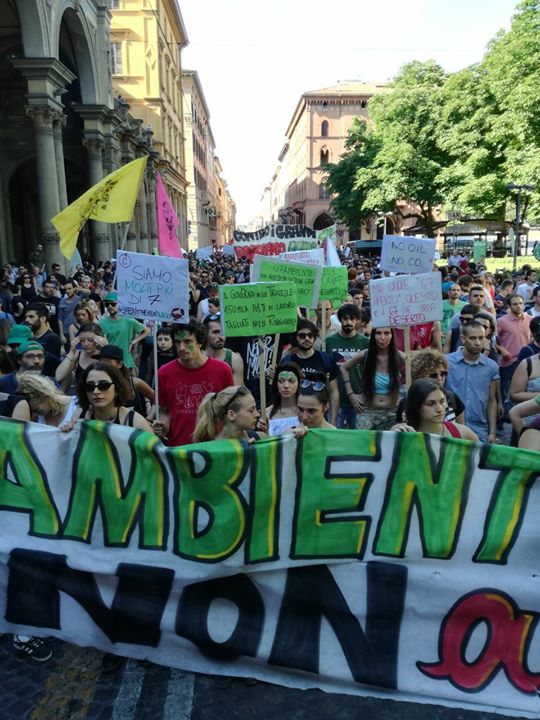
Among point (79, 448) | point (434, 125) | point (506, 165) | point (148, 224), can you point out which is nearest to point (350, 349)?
point (79, 448)

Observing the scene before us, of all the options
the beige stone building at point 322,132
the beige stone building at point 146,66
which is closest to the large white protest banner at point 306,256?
the beige stone building at point 146,66

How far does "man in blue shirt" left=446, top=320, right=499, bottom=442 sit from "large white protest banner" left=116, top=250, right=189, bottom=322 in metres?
2.30

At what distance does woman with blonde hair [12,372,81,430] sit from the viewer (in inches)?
149

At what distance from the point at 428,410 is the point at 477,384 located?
1.47 metres

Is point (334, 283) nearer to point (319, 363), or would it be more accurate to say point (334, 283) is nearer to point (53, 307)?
point (319, 363)

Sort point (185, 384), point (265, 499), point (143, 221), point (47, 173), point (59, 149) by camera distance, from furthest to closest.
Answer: point (143, 221) < point (59, 149) < point (47, 173) < point (185, 384) < point (265, 499)

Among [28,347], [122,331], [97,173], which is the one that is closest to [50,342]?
[122,331]

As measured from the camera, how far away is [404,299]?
5.05 m

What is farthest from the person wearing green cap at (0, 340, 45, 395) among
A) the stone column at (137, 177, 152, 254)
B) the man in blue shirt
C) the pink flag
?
the stone column at (137, 177, 152, 254)

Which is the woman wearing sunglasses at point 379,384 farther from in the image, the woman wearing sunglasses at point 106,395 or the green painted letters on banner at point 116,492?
the green painted letters on banner at point 116,492

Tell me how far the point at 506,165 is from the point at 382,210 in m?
16.1

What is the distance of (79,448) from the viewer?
3.23m

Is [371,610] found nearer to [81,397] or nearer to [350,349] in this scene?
[81,397]

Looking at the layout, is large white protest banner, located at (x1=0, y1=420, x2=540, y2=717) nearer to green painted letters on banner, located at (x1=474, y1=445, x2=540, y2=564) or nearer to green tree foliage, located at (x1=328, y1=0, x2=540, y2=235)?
green painted letters on banner, located at (x1=474, y1=445, x2=540, y2=564)
